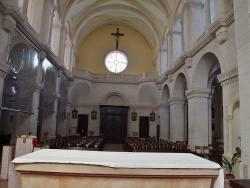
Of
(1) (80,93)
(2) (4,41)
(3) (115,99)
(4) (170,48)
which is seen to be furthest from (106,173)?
(3) (115,99)

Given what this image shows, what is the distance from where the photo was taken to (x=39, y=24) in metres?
12.1

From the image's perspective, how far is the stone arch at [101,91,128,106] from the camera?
23062mm

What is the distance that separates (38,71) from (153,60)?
15103 millimetres

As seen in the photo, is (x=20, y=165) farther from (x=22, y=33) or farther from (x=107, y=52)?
(x=107, y=52)

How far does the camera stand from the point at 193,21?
1270 cm

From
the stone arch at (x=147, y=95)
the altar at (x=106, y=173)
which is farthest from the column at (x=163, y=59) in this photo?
the altar at (x=106, y=173)

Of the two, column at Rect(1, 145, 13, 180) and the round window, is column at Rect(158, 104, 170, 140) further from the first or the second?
column at Rect(1, 145, 13, 180)

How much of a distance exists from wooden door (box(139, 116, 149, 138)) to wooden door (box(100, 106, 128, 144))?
1.62m

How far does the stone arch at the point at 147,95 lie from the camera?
22.6 metres

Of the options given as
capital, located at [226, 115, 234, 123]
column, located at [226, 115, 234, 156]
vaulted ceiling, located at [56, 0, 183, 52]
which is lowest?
column, located at [226, 115, 234, 156]

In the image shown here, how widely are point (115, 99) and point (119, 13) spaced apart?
9.00 m

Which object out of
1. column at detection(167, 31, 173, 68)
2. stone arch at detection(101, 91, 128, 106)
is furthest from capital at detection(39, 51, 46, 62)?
stone arch at detection(101, 91, 128, 106)

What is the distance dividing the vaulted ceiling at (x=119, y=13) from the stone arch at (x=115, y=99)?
253 inches

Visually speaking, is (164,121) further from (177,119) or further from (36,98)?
(36,98)
